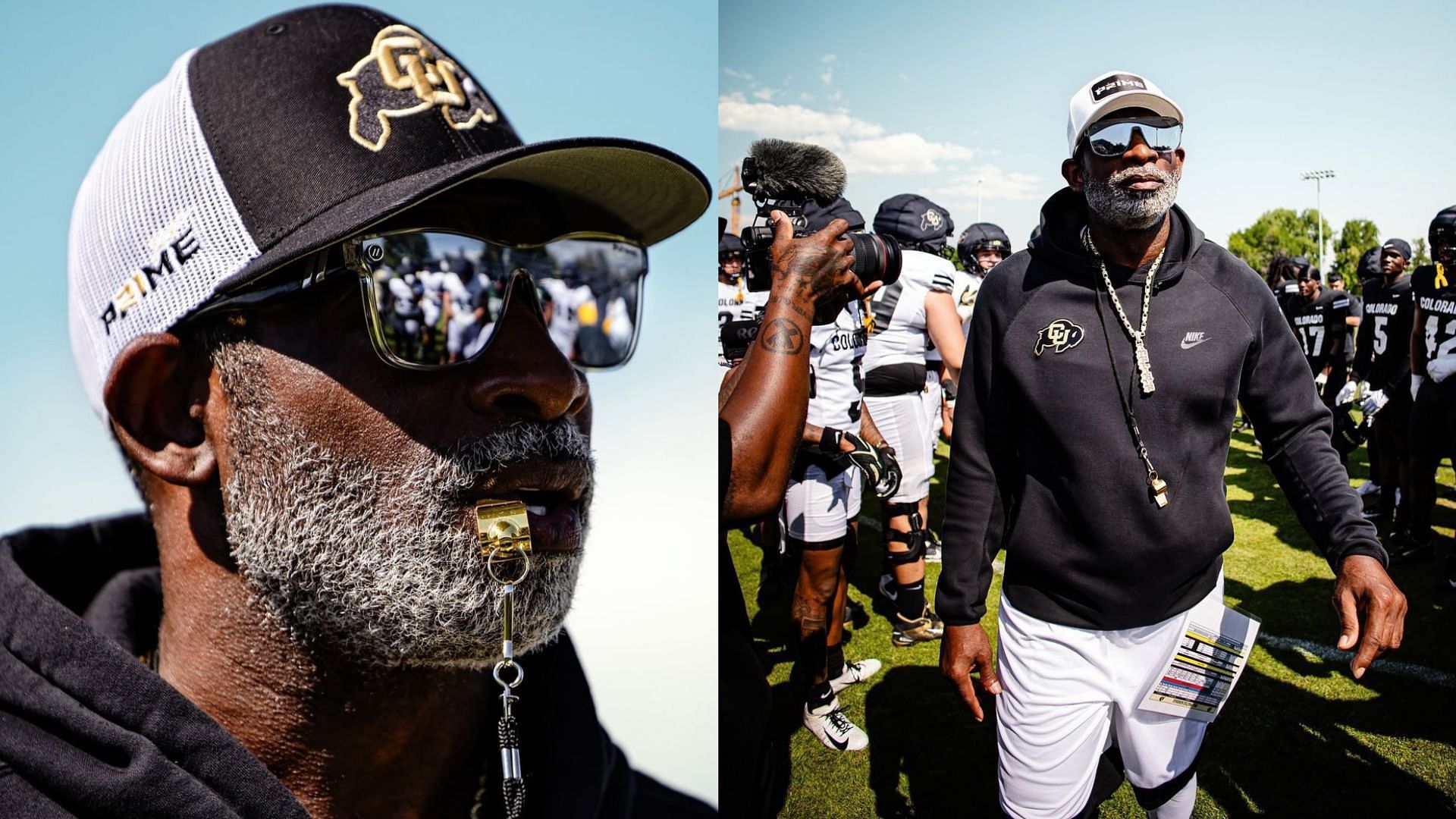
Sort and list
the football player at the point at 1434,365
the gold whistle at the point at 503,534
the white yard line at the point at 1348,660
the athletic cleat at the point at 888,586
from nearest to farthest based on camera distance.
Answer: the gold whistle at the point at 503,534
the white yard line at the point at 1348,660
the football player at the point at 1434,365
the athletic cleat at the point at 888,586

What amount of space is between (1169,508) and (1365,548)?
0.54 meters

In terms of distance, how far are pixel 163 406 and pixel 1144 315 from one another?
239cm

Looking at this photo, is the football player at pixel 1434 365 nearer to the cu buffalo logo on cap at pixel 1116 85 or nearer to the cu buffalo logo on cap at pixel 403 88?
the cu buffalo logo on cap at pixel 1116 85

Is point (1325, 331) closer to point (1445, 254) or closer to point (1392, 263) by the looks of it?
point (1392, 263)

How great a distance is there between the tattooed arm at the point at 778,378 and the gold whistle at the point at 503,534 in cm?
49

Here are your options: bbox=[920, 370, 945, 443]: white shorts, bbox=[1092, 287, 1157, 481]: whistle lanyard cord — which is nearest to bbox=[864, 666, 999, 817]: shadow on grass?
bbox=[920, 370, 945, 443]: white shorts

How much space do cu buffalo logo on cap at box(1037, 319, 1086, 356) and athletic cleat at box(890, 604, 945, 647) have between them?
3.08m

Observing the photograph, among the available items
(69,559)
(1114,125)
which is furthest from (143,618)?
(1114,125)

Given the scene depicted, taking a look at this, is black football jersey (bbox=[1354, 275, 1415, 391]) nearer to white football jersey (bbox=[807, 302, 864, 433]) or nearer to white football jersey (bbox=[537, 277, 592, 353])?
white football jersey (bbox=[807, 302, 864, 433])

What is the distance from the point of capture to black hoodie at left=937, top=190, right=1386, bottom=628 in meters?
2.39

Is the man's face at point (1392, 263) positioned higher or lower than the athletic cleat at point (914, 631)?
higher

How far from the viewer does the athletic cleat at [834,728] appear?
4.03 m

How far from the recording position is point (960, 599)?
8.53ft

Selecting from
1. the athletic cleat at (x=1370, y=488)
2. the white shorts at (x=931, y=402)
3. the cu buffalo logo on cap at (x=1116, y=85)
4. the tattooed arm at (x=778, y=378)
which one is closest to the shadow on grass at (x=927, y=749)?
the white shorts at (x=931, y=402)
